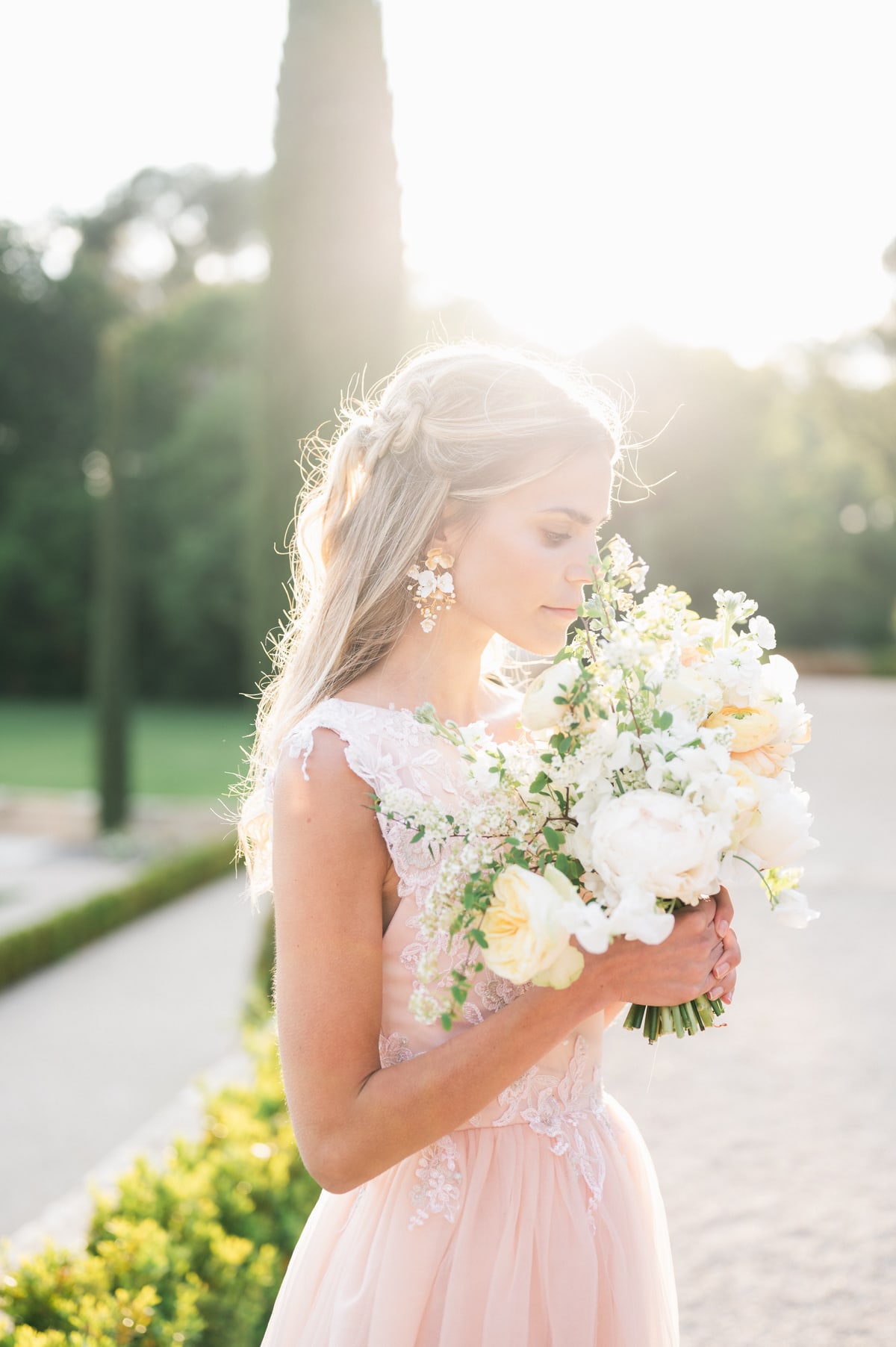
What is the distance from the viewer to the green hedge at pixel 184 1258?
262cm

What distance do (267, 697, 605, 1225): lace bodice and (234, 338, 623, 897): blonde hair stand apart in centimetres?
14

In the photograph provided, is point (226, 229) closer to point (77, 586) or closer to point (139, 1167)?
point (77, 586)

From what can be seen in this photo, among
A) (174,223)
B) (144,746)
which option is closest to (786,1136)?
(144,746)

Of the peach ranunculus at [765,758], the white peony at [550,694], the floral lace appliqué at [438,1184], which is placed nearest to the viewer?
the white peony at [550,694]

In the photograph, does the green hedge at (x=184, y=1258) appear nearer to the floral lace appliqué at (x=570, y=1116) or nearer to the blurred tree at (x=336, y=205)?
the floral lace appliqué at (x=570, y=1116)

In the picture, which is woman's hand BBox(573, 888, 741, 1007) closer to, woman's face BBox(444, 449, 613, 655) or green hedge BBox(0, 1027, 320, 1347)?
woman's face BBox(444, 449, 613, 655)

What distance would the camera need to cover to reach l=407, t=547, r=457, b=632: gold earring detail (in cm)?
176

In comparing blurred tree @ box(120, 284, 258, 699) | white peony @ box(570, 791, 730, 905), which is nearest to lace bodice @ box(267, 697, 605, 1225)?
white peony @ box(570, 791, 730, 905)

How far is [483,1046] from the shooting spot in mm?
1483

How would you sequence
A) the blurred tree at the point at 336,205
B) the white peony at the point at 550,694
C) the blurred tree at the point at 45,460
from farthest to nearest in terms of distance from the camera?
the blurred tree at the point at 45,460
the blurred tree at the point at 336,205
the white peony at the point at 550,694

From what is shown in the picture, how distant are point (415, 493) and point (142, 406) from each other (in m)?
33.7

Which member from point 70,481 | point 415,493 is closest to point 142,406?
point 70,481

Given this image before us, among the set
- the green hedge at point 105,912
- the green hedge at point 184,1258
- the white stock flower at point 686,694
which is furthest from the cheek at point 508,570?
the green hedge at point 105,912

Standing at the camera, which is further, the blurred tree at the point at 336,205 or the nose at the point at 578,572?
the blurred tree at the point at 336,205
